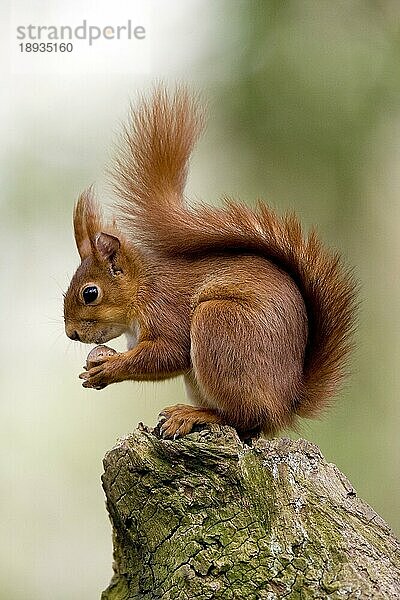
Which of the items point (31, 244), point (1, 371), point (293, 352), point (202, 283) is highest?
point (31, 244)

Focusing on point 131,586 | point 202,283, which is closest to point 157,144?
point 202,283

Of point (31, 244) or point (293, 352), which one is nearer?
point (293, 352)

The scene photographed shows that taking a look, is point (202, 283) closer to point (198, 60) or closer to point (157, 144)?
point (157, 144)

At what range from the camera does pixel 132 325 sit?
1516 mm

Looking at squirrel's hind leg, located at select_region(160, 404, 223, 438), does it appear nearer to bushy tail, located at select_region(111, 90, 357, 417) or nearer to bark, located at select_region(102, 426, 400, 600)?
bark, located at select_region(102, 426, 400, 600)

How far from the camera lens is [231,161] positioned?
2555 millimetres

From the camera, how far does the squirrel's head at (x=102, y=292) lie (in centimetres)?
150

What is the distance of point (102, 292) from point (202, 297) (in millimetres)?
187

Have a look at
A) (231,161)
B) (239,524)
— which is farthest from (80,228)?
(231,161)

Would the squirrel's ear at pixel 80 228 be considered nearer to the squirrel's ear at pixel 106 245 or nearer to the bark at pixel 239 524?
the squirrel's ear at pixel 106 245

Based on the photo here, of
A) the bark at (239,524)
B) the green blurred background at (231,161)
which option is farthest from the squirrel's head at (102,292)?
the green blurred background at (231,161)

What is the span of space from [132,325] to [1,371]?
1216 mm

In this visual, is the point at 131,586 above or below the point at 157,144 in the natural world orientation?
below

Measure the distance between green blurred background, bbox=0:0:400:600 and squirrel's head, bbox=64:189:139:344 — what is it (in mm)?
936
